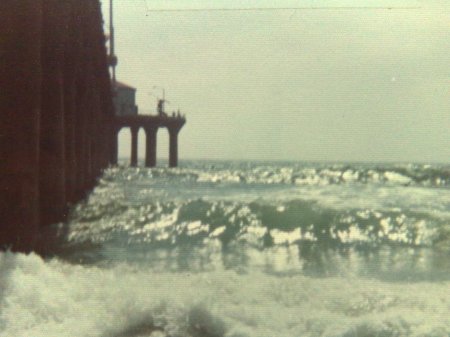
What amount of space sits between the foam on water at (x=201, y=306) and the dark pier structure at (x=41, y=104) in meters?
0.89

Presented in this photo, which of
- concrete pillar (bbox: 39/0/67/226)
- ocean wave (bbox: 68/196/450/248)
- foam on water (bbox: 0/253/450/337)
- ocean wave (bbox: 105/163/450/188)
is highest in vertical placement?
concrete pillar (bbox: 39/0/67/226)

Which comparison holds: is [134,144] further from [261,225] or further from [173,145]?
[261,225]

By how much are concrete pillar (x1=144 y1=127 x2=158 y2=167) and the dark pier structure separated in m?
44.3

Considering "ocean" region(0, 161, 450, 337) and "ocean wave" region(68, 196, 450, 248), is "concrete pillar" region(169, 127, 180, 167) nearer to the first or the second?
"ocean wave" region(68, 196, 450, 248)

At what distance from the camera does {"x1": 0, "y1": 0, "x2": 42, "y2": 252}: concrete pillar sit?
9594 millimetres

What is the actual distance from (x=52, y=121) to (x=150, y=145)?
59.5 metres

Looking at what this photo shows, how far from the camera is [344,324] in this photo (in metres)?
7.21

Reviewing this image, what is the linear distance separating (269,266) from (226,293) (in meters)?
4.10

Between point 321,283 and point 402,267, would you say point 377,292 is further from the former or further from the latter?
point 402,267

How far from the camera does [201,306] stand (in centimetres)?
750

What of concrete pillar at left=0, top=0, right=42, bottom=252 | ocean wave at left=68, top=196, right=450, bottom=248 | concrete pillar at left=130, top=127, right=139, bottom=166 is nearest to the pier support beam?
concrete pillar at left=130, top=127, right=139, bottom=166

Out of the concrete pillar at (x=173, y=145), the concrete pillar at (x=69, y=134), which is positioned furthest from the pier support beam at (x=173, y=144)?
the concrete pillar at (x=69, y=134)

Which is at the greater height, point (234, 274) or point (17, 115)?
point (17, 115)

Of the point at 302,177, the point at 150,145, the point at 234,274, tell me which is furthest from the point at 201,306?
the point at 150,145
